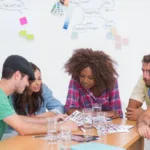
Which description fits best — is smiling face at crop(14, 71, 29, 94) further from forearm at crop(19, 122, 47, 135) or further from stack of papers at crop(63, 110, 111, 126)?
stack of papers at crop(63, 110, 111, 126)

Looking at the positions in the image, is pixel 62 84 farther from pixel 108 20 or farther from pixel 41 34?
pixel 108 20

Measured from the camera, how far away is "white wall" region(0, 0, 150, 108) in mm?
3260

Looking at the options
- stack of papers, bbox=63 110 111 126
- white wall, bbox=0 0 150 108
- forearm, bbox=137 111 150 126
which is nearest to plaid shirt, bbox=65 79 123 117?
stack of papers, bbox=63 110 111 126

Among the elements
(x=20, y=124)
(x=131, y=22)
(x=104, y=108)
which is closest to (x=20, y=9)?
(x=131, y=22)

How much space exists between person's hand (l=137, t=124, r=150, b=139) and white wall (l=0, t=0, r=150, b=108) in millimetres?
1200

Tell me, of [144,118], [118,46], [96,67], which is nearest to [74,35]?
[118,46]

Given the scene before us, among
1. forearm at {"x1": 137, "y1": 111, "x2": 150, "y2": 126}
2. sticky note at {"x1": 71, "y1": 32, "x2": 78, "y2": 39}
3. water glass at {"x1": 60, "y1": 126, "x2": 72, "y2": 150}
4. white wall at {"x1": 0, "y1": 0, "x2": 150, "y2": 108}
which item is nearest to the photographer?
water glass at {"x1": 60, "y1": 126, "x2": 72, "y2": 150}

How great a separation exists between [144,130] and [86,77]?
0.72 metres

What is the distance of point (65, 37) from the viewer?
3.40m

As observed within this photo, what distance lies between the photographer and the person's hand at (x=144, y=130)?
208 centimetres

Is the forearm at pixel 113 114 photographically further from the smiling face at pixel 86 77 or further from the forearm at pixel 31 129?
the forearm at pixel 31 129

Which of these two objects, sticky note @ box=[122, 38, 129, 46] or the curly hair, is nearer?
the curly hair

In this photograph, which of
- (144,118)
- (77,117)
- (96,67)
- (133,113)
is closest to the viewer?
(144,118)

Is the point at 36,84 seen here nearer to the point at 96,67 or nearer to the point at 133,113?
the point at 96,67
